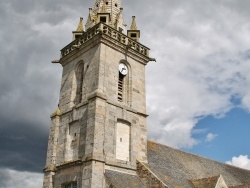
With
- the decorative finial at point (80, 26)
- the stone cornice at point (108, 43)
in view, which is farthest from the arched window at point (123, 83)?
the decorative finial at point (80, 26)

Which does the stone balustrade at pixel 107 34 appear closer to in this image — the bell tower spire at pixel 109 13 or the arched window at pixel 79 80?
the arched window at pixel 79 80

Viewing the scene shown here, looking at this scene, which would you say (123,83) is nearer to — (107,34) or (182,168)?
(107,34)

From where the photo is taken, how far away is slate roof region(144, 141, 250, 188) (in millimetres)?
17734

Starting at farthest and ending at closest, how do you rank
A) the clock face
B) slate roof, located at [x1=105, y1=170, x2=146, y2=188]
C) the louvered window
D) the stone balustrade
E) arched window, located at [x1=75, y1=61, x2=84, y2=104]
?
the clock face, arched window, located at [x1=75, y1=61, x2=84, y2=104], the louvered window, the stone balustrade, slate roof, located at [x1=105, y1=170, x2=146, y2=188]

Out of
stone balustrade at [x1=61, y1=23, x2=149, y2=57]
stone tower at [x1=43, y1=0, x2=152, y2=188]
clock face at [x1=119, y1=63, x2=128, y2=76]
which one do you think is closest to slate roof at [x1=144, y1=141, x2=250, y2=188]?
stone tower at [x1=43, y1=0, x2=152, y2=188]

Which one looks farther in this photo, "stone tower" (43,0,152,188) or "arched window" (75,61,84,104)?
"arched window" (75,61,84,104)

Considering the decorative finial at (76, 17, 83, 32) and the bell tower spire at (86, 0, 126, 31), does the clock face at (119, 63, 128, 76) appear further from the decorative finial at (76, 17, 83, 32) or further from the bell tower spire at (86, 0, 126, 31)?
the decorative finial at (76, 17, 83, 32)

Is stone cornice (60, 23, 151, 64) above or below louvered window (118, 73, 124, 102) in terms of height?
above

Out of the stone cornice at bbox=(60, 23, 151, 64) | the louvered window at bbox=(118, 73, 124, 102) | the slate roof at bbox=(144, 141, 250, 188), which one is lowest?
Result: the slate roof at bbox=(144, 141, 250, 188)

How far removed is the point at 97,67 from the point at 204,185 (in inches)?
352

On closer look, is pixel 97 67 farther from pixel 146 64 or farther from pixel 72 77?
pixel 146 64

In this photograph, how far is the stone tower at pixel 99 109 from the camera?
1599cm

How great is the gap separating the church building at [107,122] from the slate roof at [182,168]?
88 millimetres

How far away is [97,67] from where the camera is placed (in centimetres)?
1781
